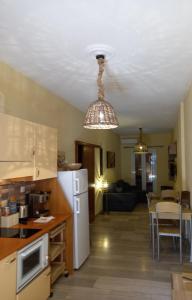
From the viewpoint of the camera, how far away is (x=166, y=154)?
34.6 feet

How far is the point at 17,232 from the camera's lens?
271cm

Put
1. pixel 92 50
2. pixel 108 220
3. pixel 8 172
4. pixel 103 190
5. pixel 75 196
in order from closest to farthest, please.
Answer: pixel 8 172
pixel 92 50
pixel 75 196
pixel 108 220
pixel 103 190

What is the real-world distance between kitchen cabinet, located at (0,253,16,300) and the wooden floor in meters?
1.04

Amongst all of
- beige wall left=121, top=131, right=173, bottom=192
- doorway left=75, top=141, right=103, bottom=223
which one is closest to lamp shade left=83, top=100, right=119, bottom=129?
doorway left=75, top=141, right=103, bottom=223

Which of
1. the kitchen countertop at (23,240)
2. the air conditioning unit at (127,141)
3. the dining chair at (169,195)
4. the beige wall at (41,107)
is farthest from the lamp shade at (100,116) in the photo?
the air conditioning unit at (127,141)

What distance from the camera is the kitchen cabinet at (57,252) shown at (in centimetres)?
318

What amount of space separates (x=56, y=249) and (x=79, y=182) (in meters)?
0.98

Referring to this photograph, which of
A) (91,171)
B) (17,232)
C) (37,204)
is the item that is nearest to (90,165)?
(91,171)

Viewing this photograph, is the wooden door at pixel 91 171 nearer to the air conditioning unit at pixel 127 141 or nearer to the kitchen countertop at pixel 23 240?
the kitchen countertop at pixel 23 240

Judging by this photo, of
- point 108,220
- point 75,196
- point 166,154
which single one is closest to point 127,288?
point 75,196

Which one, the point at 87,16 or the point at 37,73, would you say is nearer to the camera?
the point at 87,16

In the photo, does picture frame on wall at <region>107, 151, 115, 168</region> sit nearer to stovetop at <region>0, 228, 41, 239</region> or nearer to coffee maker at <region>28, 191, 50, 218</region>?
coffee maker at <region>28, 191, 50, 218</region>

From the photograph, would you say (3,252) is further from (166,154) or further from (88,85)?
(166,154)

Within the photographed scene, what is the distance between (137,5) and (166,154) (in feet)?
29.5
